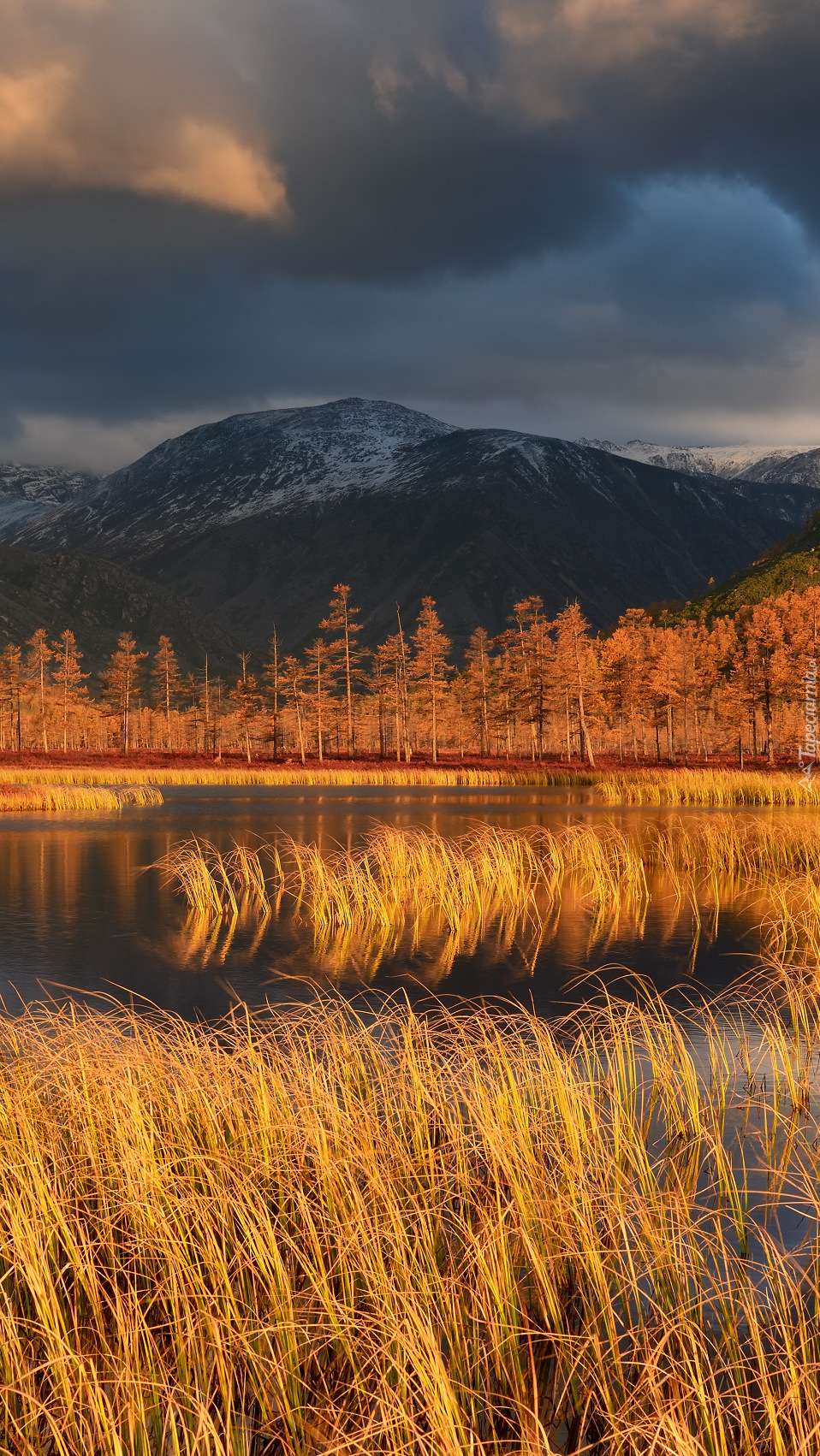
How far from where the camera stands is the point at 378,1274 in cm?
446

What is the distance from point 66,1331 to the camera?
4.28 meters

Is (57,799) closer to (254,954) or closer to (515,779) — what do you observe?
(515,779)

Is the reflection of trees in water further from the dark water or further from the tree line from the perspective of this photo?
the tree line

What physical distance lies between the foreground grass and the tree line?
2032 inches

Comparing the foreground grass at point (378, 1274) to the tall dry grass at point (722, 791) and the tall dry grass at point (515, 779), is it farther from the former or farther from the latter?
the tall dry grass at point (515, 779)

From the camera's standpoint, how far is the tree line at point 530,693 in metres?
78.8

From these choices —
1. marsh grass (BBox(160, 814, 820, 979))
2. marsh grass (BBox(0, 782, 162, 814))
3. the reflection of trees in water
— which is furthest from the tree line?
marsh grass (BBox(160, 814, 820, 979))

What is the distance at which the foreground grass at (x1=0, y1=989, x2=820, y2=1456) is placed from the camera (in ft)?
12.6

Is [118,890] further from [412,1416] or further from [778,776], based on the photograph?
[778,776]

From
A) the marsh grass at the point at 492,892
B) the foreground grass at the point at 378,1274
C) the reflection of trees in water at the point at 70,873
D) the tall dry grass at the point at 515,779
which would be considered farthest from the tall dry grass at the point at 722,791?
the foreground grass at the point at 378,1274

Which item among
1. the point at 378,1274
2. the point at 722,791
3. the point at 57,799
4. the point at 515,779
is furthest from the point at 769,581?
the point at 378,1274

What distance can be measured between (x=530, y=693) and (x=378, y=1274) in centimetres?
8027

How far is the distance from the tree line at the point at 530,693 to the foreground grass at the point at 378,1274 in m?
51.6

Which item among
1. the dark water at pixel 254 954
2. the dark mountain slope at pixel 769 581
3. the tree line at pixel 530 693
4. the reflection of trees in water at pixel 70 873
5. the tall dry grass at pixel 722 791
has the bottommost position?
the dark water at pixel 254 954
